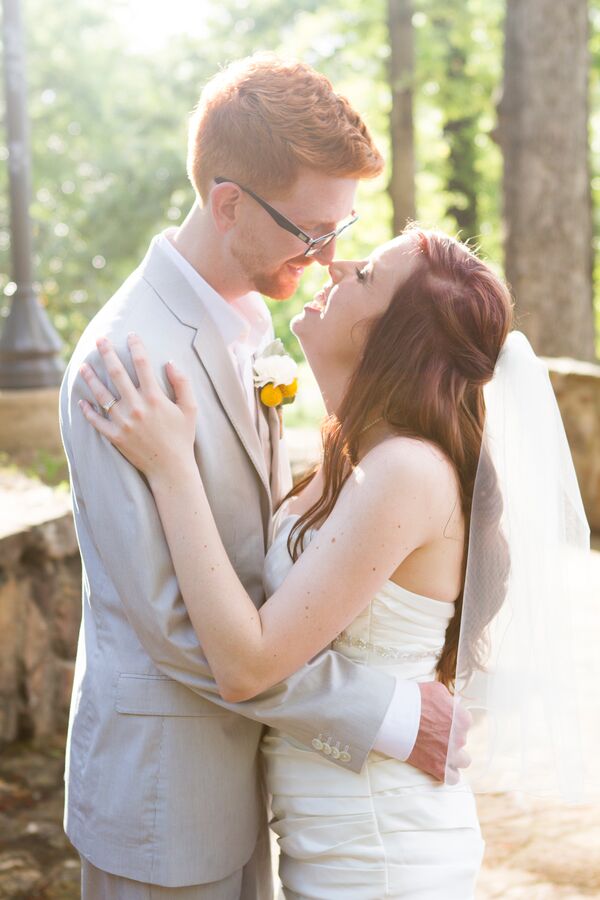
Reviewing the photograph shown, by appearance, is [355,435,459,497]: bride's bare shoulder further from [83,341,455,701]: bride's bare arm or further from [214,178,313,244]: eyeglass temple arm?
[214,178,313,244]: eyeglass temple arm

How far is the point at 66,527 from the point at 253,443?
8.14ft

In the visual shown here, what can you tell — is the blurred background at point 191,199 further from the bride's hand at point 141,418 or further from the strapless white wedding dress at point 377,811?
the bride's hand at point 141,418

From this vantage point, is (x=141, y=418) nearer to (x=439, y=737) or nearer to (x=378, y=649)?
(x=378, y=649)

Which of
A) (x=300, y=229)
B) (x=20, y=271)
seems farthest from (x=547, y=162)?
(x=300, y=229)

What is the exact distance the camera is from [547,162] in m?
9.08

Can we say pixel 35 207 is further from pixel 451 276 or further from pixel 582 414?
pixel 451 276

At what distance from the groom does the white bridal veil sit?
0.18 m

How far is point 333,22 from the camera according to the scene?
51.2 feet

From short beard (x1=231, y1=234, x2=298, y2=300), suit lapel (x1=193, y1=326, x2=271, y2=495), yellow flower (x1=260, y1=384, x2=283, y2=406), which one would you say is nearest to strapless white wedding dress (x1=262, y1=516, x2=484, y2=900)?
suit lapel (x1=193, y1=326, x2=271, y2=495)

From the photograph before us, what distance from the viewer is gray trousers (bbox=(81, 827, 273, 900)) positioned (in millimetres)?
2193

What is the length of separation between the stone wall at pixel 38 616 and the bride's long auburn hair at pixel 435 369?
240 cm

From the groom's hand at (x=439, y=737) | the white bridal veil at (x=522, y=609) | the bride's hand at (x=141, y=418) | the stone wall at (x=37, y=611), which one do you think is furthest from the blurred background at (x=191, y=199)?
the bride's hand at (x=141, y=418)

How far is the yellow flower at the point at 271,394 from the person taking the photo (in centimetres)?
248

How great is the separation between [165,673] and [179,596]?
7.1 inches
